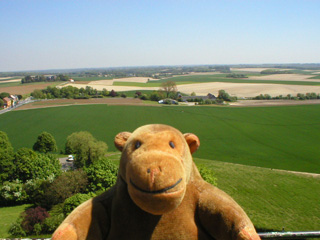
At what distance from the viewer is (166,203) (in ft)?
10.3

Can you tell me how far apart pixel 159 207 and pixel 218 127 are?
141 feet

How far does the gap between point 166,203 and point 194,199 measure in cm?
83

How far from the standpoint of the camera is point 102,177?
57.7 ft

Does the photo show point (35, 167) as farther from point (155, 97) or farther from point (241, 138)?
point (155, 97)

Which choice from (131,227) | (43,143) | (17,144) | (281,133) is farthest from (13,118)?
(131,227)

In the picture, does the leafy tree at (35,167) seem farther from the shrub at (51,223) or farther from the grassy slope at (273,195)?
the grassy slope at (273,195)

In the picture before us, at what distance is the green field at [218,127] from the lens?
1262 inches

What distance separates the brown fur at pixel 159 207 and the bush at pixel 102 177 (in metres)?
13.8

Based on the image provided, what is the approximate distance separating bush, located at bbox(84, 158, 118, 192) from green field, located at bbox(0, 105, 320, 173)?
16231mm

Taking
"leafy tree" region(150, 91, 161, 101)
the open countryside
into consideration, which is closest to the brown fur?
the open countryside

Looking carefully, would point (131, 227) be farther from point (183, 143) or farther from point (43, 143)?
point (43, 143)

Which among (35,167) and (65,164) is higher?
(35,167)

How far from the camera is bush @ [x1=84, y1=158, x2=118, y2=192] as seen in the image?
1742 centimetres

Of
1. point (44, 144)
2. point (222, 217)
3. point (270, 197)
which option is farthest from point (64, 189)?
point (44, 144)
